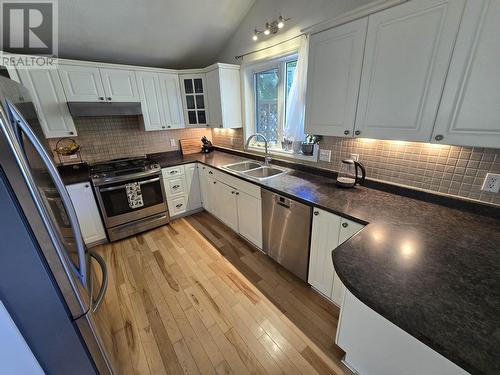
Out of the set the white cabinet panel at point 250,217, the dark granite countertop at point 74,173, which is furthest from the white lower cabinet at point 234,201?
the dark granite countertop at point 74,173

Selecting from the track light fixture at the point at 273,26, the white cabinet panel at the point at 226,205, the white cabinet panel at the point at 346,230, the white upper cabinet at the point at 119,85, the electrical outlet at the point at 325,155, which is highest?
the track light fixture at the point at 273,26

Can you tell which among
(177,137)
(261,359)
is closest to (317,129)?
(261,359)

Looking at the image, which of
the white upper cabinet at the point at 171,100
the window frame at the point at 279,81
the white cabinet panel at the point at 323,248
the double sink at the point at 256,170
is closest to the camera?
the white cabinet panel at the point at 323,248

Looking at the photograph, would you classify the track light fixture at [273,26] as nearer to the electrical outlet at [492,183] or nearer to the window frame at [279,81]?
the window frame at [279,81]

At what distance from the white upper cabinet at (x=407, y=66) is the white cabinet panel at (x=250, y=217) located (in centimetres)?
124

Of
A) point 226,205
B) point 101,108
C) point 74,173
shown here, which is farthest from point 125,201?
point 226,205

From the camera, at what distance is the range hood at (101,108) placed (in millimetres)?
2297

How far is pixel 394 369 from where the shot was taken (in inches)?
37.3

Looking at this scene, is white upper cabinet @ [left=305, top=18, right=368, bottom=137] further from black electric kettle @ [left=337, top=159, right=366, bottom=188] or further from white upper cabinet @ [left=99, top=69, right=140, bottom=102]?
white upper cabinet @ [left=99, top=69, right=140, bottom=102]

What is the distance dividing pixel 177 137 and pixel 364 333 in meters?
3.42

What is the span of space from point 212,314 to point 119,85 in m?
2.82

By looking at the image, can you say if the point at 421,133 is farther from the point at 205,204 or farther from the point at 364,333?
the point at 205,204

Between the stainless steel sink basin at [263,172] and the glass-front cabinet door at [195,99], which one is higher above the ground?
the glass-front cabinet door at [195,99]

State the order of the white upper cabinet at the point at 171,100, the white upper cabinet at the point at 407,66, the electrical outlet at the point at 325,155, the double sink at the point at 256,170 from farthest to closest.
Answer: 1. the white upper cabinet at the point at 171,100
2. the double sink at the point at 256,170
3. the electrical outlet at the point at 325,155
4. the white upper cabinet at the point at 407,66
